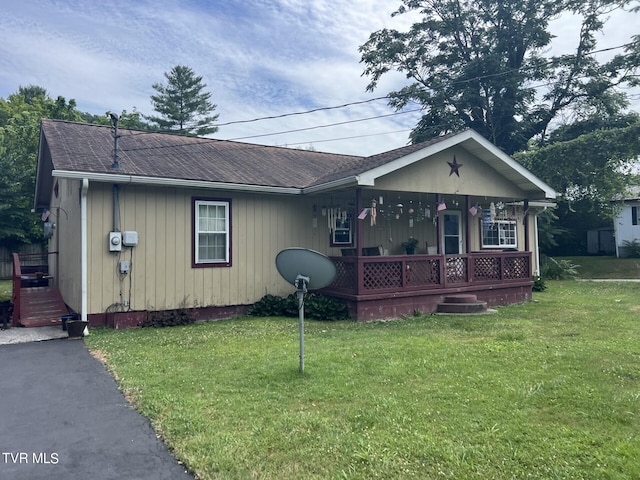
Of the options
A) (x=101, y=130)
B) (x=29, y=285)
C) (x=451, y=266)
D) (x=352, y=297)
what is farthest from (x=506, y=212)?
(x=29, y=285)

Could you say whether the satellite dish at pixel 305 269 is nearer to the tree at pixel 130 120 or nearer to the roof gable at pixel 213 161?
the roof gable at pixel 213 161

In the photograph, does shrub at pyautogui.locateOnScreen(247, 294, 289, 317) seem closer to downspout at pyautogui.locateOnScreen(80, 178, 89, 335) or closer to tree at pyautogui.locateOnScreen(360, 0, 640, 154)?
downspout at pyautogui.locateOnScreen(80, 178, 89, 335)

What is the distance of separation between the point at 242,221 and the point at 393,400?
22.1ft

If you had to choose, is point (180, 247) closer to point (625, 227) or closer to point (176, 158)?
point (176, 158)

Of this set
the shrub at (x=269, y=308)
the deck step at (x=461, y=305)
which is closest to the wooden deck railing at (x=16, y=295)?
the shrub at (x=269, y=308)

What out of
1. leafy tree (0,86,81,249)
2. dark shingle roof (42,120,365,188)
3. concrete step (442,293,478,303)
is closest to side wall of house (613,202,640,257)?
concrete step (442,293,478,303)

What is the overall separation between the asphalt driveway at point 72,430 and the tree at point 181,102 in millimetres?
34260

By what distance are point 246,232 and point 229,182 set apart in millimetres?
1229

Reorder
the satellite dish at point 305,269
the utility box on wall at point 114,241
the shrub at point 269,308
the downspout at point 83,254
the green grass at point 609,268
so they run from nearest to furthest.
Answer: the satellite dish at point 305,269 < the downspout at point 83,254 < the utility box on wall at point 114,241 < the shrub at point 269,308 < the green grass at point 609,268

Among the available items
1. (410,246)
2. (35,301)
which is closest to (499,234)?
(410,246)

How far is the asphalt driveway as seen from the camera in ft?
10.8

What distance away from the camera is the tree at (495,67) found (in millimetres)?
25047

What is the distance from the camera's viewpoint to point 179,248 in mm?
9633

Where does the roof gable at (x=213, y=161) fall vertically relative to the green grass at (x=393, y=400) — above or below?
above
